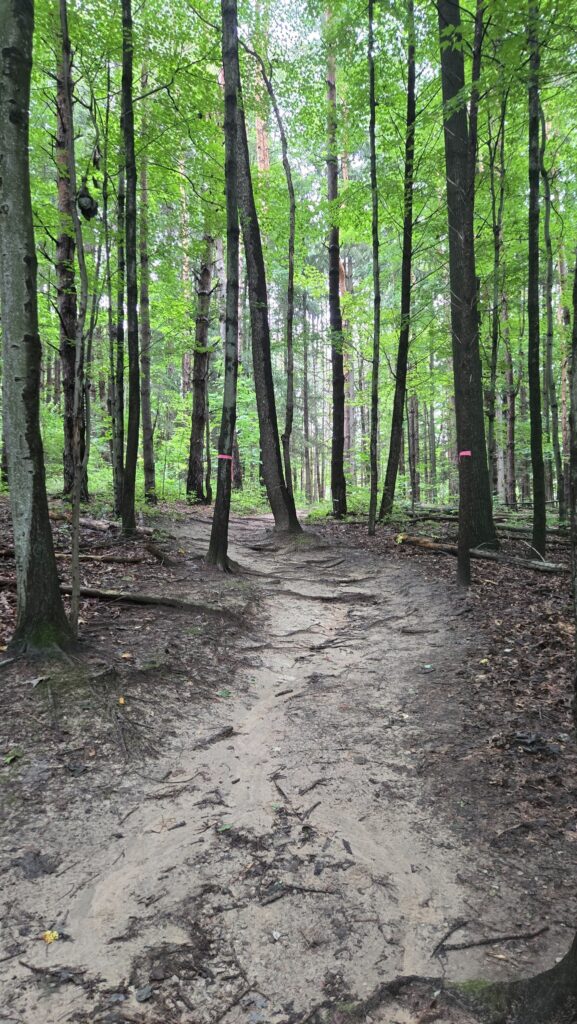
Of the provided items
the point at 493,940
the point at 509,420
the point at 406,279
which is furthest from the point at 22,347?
the point at 509,420

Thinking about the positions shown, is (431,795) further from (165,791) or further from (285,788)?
(165,791)

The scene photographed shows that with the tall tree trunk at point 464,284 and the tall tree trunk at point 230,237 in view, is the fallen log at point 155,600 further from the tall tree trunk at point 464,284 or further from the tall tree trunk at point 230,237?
the tall tree trunk at point 464,284

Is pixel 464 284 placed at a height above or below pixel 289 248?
below

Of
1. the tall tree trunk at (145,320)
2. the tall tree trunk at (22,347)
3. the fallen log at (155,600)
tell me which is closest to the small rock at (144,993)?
the tall tree trunk at (22,347)

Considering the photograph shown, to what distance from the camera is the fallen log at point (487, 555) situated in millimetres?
7884

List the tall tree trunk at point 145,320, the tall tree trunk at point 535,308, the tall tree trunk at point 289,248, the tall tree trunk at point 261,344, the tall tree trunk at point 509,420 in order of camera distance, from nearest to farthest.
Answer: the tall tree trunk at point 535,308 < the tall tree trunk at point 145,320 < the tall tree trunk at point 261,344 < the tall tree trunk at point 289,248 < the tall tree trunk at point 509,420

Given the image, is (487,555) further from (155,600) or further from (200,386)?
(200,386)

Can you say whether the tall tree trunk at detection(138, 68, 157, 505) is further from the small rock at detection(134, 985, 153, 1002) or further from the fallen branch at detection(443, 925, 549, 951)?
the fallen branch at detection(443, 925, 549, 951)

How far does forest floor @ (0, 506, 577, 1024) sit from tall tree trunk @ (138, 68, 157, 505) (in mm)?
7621

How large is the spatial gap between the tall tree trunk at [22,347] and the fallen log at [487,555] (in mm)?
6709

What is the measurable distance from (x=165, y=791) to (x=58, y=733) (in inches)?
34.6

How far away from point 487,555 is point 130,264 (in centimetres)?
754

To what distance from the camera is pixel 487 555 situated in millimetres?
8500

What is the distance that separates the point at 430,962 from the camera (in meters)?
2.10
